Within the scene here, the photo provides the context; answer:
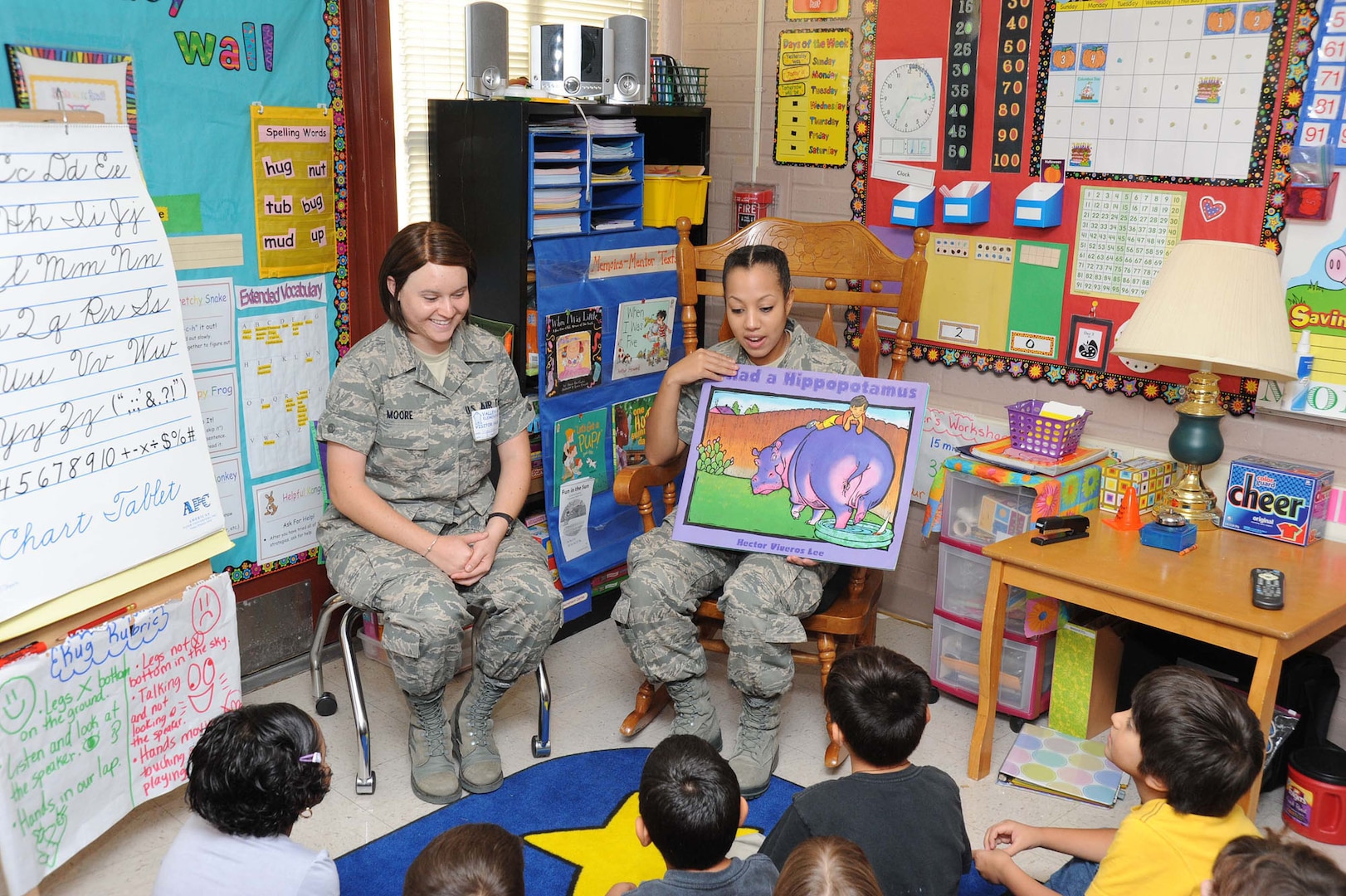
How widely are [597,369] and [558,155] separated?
650mm

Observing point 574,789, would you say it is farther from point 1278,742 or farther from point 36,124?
point 36,124

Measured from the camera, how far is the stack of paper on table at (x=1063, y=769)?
2.71 metres

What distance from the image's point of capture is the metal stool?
8.75 ft

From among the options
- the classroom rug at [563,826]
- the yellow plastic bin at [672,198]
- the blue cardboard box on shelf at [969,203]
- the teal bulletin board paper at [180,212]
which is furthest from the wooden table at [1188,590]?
the teal bulletin board paper at [180,212]

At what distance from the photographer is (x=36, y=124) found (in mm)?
2152

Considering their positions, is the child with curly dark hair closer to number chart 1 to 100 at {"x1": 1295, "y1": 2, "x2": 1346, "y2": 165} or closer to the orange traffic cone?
the orange traffic cone

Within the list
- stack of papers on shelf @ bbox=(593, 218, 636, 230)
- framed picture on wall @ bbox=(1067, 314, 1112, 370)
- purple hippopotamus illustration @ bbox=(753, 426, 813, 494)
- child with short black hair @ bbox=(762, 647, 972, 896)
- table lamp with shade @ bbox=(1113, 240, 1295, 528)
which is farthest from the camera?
stack of papers on shelf @ bbox=(593, 218, 636, 230)

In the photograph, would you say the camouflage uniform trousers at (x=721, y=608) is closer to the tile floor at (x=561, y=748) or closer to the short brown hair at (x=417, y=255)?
the tile floor at (x=561, y=748)

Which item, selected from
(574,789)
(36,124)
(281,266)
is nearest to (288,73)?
(281,266)

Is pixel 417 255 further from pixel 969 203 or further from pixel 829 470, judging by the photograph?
pixel 969 203

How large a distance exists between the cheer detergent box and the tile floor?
0.64 metres

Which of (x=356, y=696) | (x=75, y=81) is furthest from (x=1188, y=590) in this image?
(x=75, y=81)

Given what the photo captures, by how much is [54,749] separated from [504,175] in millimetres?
1786

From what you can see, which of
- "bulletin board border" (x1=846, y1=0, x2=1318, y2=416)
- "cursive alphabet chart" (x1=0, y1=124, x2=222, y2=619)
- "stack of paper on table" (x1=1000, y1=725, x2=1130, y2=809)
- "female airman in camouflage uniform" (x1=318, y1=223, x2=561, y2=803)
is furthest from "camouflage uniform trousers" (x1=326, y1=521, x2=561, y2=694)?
"bulletin board border" (x1=846, y1=0, x2=1318, y2=416)
